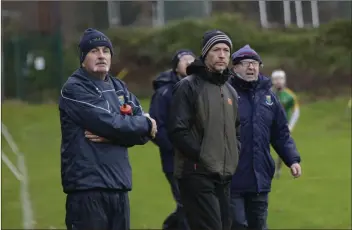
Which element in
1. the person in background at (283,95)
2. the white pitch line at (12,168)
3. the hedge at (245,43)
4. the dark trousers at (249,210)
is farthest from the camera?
the hedge at (245,43)

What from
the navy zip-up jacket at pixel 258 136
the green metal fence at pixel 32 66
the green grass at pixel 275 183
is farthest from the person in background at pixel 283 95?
the green metal fence at pixel 32 66

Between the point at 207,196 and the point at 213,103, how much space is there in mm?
663

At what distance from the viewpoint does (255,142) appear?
6.80m

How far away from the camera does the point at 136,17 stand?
1227 inches

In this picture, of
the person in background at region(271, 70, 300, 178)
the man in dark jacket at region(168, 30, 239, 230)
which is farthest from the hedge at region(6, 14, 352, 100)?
the man in dark jacket at region(168, 30, 239, 230)

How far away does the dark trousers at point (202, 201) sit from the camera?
599 cm

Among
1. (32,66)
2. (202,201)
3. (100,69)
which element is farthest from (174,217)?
(32,66)

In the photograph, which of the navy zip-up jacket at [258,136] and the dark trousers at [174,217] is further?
the dark trousers at [174,217]

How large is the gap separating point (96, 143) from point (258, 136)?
1.85 metres

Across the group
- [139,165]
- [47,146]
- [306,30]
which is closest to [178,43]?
[306,30]

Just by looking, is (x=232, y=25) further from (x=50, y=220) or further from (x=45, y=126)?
(x=50, y=220)

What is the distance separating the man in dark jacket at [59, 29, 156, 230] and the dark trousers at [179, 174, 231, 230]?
0.66 metres

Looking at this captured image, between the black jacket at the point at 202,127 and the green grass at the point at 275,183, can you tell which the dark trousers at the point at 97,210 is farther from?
the green grass at the point at 275,183

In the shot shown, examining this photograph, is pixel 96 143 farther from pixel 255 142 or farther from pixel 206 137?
pixel 255 142
